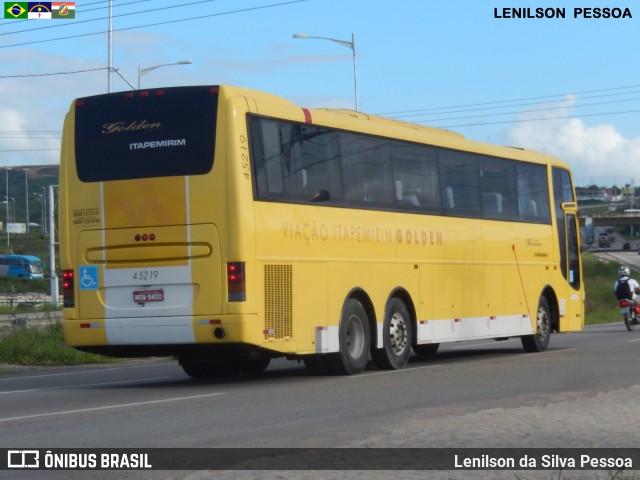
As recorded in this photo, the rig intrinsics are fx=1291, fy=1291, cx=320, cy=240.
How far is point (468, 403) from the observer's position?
45.4 ft

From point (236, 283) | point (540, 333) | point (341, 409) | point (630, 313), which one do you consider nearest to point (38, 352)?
point (540, 333)

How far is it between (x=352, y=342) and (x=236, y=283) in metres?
2.97

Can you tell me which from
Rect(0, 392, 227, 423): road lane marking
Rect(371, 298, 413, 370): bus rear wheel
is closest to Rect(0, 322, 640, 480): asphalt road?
Rect(0, 392, 227, 423): road lane marking

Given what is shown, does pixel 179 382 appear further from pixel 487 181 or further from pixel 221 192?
pixel 487 181

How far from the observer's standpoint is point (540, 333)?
25.0 metres

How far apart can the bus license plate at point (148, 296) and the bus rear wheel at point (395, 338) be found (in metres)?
3.96

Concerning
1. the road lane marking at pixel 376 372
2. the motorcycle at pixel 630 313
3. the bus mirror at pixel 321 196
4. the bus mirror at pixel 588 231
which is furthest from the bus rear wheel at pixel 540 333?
the motorcycle at pixel 630 313

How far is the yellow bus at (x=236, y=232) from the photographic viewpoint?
1631 cm

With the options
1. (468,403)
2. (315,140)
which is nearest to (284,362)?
(315,140)

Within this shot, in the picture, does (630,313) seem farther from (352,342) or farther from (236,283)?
(236,283)

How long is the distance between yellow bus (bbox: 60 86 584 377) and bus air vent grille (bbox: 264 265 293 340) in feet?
0.07

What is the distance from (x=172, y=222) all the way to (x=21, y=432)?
512cm

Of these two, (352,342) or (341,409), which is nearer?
(341,409)

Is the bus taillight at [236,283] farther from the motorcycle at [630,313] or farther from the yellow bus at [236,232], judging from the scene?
the motorcycle at [630,313]
